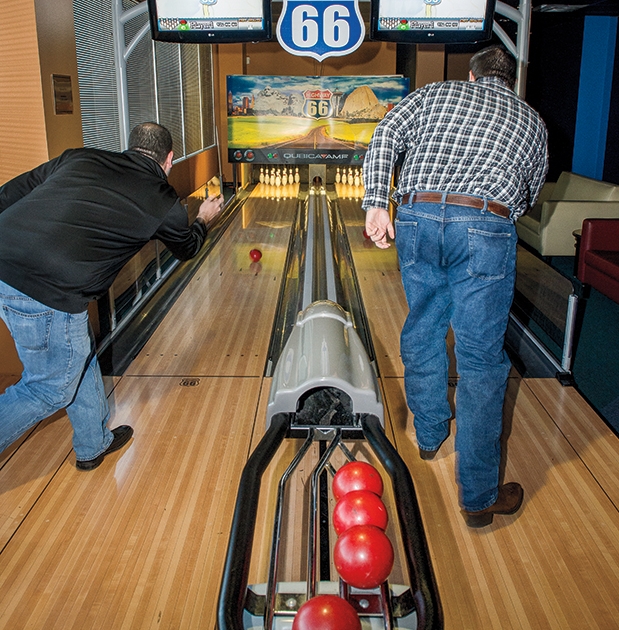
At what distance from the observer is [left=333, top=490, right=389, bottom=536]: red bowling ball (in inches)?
47.3

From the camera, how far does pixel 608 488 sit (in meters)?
2.16

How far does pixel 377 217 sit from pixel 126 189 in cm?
78

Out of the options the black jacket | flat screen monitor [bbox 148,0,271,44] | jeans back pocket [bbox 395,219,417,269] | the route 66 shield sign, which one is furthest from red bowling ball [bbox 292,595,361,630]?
the route 66 shield sign

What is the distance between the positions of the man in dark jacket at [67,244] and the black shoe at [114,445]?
20 cm

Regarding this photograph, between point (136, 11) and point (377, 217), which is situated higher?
point (136, 11)

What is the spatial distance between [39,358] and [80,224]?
446 mm

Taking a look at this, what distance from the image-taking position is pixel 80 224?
1.92 meters

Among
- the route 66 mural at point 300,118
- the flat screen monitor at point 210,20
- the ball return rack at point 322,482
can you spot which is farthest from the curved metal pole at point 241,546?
the route 66 mural at point 300,118

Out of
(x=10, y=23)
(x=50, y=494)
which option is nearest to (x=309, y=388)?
(x=50, y=494)

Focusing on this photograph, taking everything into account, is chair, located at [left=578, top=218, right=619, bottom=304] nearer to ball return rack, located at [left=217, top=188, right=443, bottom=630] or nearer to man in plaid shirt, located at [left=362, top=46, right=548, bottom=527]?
man in plaid shirt, located at [left=362, top=46, right=548, bottom=527]

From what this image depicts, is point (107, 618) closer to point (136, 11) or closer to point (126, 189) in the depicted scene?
point (126, 189)

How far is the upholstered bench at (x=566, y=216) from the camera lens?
16.7 feet

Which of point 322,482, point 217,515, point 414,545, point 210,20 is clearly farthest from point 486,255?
point 210,20

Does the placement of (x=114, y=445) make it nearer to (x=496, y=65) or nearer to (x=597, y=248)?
(x=496, y=65)
